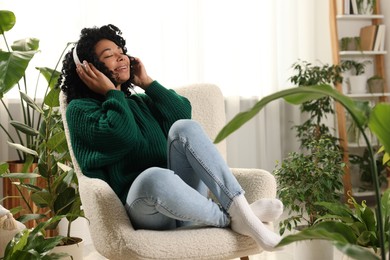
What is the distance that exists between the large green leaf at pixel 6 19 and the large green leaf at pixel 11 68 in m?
0.23

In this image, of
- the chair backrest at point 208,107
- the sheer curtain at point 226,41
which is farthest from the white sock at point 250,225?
the sheer curtain at point 226,41

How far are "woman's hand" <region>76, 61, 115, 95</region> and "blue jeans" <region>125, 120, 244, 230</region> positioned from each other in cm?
35

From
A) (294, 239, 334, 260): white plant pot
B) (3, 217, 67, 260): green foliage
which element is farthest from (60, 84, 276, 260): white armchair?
(294, 239, 334, 260): white plant pot

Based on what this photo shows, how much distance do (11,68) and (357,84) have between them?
2.65 m

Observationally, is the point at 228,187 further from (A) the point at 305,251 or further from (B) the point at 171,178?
(A) the point at 305,251

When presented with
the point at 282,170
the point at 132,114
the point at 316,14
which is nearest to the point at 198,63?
the point at 316,14

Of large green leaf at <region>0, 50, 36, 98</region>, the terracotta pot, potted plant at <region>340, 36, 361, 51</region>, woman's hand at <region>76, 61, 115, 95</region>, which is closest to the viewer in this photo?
woman's hand at <region>76, 61, 115, 95</region>

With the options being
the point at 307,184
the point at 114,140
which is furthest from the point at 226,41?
the point at 114,140

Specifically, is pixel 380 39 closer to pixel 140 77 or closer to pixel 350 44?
pixel 350 44

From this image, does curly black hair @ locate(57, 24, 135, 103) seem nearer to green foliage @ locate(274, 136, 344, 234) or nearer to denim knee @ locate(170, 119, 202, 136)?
denim knee @ locate(170, 119, 202, 136)

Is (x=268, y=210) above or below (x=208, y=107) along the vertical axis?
below

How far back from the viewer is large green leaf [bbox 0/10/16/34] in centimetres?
320

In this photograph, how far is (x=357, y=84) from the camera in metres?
4.76

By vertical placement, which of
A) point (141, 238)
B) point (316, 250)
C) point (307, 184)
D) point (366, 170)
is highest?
point (141, 238)
